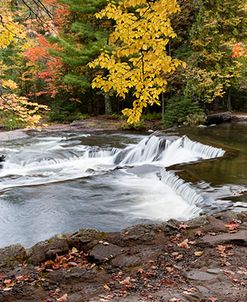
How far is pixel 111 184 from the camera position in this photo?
11305 millimetres

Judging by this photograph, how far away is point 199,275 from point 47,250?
2287 millimetres

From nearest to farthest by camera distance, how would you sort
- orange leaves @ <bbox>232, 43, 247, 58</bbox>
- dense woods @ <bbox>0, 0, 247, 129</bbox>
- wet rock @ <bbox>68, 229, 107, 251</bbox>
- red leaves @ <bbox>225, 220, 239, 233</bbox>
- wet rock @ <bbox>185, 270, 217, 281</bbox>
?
wet rock @ <bbox>185, 270, 217, 281</bbox> → wet rock @ <bbox>68, 229, 107, 251</bbox> → red leaves @ <bbox>225, 220, 239, 233</bbox> → dense woods @ <bbox>0, 0, 247, 129</bbox> → orange leaves @ <bbox>232, 43, 247, 58</bbox>

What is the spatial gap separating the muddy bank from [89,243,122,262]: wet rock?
0.01 meters

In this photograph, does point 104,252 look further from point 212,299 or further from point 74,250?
point 212,299

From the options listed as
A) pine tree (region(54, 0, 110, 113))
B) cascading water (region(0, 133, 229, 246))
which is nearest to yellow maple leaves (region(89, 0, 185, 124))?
cascading water (region(0, 133, 229, 246))

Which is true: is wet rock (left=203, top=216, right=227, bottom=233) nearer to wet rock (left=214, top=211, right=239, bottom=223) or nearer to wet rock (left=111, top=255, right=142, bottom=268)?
wet rock (left=214, top=211, right=239, bottom=223)

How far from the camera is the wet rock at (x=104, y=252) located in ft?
17.6

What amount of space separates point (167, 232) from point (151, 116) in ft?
57.5

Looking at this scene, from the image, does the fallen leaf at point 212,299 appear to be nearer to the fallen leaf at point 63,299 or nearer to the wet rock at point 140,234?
the fallen leaf at point 63,299

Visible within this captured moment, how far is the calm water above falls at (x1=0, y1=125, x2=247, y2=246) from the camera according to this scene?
336 inches

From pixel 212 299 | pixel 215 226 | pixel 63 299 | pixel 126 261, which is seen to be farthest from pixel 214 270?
pixel 63 299

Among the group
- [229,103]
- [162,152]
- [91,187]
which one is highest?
[229,103]

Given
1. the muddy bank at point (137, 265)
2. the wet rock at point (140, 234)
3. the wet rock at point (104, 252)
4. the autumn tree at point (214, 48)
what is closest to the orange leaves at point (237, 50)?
the autumn tree at point (214, 48)

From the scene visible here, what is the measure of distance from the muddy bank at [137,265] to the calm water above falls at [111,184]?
2.08 meters
